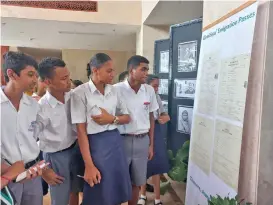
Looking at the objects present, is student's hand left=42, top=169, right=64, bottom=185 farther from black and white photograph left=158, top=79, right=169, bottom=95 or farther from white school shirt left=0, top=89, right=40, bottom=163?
black and white photograph left=158, top=79, right=169, bottom=95

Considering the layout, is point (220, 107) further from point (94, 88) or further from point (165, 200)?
point (165, 200)

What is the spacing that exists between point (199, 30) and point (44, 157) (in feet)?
5.89

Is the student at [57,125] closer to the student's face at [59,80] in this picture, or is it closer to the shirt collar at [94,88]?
the student's face at [59,80]

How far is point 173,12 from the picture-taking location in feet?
11.8

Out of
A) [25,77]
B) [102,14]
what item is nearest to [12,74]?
[25,77]

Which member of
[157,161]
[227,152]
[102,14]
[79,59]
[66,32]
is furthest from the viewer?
[79,59]

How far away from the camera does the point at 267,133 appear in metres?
1.33

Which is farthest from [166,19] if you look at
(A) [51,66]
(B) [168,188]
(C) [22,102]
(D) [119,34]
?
(C) [22,102]

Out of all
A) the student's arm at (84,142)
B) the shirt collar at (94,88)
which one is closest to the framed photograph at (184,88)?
the shirt collar at (94,88)

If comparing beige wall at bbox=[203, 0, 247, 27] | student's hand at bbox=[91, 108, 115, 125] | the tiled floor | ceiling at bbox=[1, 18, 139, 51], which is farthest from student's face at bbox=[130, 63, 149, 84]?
ceiling at bbox=[1, 18, 139, 51]

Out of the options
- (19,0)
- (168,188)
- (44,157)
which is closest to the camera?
(44,157)

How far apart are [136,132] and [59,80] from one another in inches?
29.3

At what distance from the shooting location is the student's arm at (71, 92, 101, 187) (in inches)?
60.3

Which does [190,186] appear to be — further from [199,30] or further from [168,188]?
[199,30]
